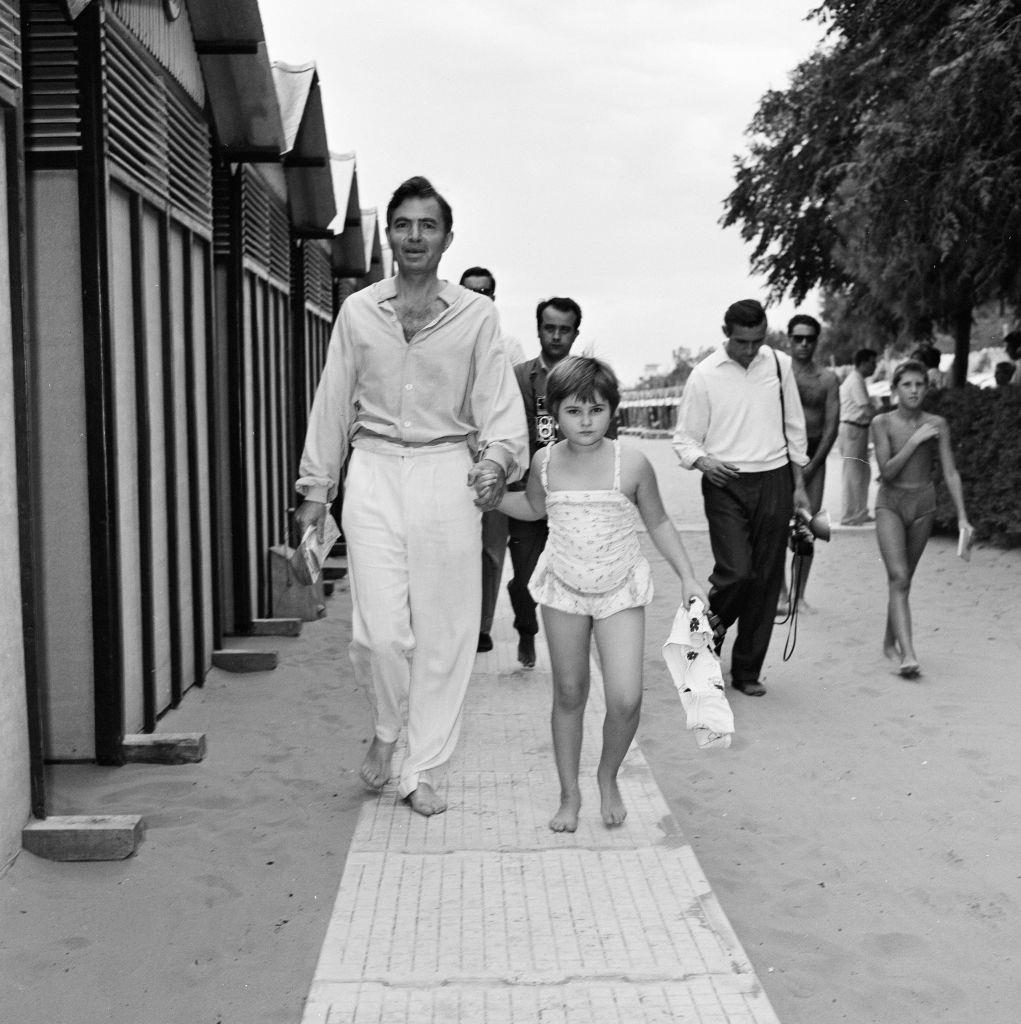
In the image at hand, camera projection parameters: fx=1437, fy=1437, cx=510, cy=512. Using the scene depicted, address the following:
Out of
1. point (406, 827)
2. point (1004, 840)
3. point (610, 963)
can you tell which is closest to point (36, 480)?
point (406, 827)

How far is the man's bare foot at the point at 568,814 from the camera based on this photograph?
4758mm

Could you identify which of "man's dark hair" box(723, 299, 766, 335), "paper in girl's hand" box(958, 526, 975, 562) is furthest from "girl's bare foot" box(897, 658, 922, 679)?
"man's dark hair" box(723, 299, 766, 335)

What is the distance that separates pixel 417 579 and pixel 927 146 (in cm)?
874

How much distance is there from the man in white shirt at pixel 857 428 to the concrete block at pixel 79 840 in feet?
39.2

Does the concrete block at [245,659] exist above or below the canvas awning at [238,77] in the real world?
below

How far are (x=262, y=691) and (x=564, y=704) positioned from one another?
2972mm

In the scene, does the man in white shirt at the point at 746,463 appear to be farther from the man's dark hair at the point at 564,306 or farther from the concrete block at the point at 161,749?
the concrete block at the point at 161,749

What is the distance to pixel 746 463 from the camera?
7055 mm

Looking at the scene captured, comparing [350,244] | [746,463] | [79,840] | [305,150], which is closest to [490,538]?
[746,463]

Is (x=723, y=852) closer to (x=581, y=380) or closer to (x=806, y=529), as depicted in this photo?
(x=581, y=380)

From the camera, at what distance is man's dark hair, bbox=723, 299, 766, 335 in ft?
22.8

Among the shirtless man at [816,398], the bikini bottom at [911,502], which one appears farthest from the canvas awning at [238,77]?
the bikini bottom at [911,502]

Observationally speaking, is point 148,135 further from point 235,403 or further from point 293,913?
point 293,913

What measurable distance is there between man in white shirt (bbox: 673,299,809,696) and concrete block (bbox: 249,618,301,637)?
2929mm
